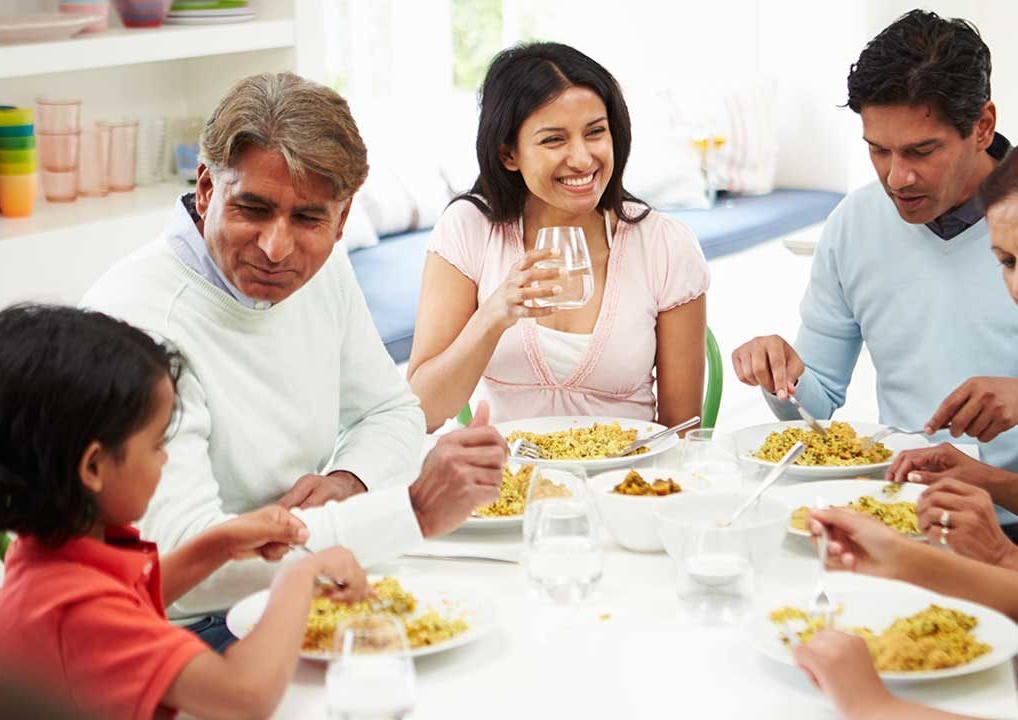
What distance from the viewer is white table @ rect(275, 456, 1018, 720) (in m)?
1.29

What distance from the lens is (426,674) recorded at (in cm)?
137

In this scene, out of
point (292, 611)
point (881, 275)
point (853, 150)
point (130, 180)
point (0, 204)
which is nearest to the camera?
point (292, 611)

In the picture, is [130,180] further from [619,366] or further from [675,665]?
[675,665]

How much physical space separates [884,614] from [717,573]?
0.23 metres

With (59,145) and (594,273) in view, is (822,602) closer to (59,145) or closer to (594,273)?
(594,273)

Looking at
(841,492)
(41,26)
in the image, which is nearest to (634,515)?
(841,492)

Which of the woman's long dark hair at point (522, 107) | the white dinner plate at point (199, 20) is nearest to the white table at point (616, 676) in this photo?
the woman's long dark hair at point (522, 107)

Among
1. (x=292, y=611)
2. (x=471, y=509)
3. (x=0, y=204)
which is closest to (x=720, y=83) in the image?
(x=0, y=204)

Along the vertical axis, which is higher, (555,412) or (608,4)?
(608,4)

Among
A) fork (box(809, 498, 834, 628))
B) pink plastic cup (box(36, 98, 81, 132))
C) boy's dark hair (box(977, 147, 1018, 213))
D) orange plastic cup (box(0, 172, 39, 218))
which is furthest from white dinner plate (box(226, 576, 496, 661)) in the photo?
pink plastic cup (box(36, 98, 81, 132))

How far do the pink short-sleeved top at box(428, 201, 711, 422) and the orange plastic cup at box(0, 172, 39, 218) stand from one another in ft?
4.23

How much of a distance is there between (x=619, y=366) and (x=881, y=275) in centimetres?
52

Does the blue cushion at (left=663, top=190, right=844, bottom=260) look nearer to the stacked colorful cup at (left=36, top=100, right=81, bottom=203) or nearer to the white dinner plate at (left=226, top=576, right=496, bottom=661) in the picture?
the stacked colorful cup at (left=36, top=100, right=81, bottom=203)

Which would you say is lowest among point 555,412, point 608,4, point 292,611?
point 555,412
